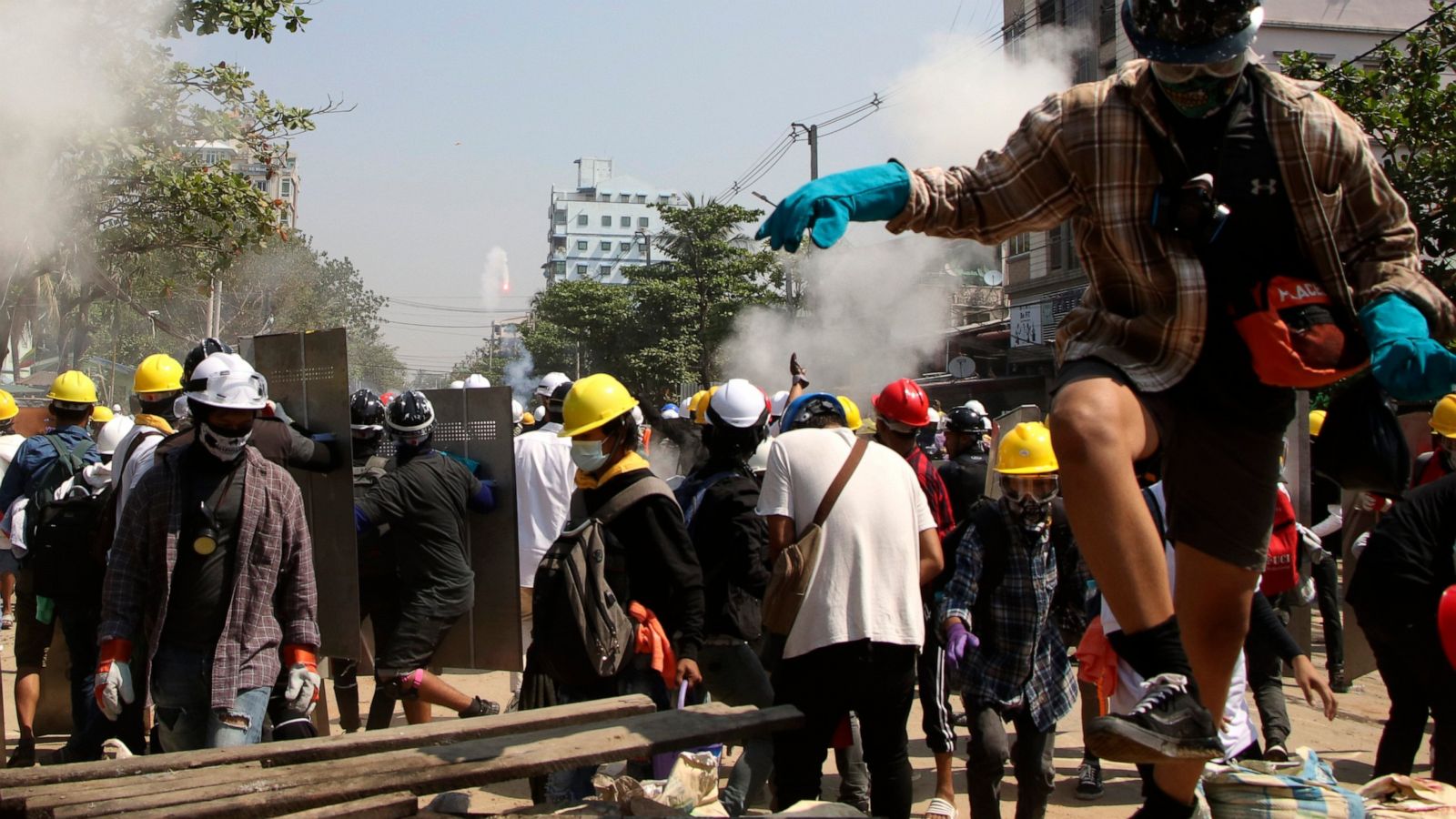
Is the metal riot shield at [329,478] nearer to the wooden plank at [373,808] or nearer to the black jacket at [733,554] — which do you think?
the black jacket at [733,554]

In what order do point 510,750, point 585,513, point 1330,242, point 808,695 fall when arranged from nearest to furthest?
point 1330,242
point 510,750
point 808,695
point 585,513

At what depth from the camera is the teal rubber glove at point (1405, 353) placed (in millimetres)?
2379

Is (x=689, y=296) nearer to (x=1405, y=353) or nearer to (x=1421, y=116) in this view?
A: (x=1421, y=116)

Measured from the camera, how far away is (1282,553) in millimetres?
6035

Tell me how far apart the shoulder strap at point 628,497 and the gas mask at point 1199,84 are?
2.65 m

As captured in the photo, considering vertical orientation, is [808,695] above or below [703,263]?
below

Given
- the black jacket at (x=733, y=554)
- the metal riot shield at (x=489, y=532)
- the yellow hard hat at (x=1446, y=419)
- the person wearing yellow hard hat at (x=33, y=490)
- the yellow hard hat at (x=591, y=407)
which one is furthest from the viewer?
the yellow hard hat at (x=1446, y=419)

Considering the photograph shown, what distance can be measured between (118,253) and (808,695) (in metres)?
11.6

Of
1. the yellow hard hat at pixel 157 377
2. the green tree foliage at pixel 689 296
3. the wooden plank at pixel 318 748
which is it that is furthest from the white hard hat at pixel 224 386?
the green tree foliage at pixel 689 296

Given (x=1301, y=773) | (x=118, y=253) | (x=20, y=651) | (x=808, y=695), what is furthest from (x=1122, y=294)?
(x=118, y=253)

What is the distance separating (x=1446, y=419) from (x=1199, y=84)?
17.9ft

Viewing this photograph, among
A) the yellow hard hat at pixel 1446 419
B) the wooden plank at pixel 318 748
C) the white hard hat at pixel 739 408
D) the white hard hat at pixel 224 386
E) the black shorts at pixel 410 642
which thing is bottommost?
the black shorts at pixel 410 642

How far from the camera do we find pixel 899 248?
149 ft

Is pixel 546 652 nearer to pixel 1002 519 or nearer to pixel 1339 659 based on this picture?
pixel 1002 519
